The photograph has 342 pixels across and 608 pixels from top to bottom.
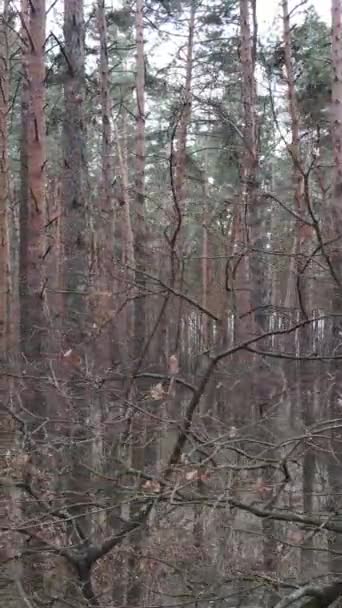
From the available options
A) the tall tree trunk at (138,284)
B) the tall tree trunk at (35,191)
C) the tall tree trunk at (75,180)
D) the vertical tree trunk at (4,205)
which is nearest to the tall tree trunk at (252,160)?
the tall tree trunk at (138,284)

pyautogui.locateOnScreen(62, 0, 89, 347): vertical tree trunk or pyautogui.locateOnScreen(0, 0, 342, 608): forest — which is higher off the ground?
pyautogui.locateOnScreen(62, 0, 89, 347): vertical tree trunk

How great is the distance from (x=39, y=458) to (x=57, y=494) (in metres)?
0.90

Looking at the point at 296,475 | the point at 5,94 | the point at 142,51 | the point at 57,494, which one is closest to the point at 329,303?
the point at 296,475

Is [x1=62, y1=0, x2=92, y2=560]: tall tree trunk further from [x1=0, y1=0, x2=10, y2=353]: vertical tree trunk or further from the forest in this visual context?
[x1=0, y1=0, x2=10, y2=353]: vertical tree trunk

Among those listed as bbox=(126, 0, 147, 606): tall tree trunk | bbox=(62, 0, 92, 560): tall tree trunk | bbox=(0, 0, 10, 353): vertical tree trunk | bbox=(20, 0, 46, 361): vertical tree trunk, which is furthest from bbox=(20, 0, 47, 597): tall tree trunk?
bbox=(0, 0, 10, 353): vertical tree trunk

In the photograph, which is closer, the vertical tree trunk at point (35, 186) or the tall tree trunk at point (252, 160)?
the vertical tree trunk at point (35, 186)

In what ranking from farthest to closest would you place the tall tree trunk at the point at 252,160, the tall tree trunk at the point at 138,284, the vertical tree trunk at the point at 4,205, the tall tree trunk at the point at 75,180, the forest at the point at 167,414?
1. the vertical tree trunk at the point at 4,205
2. the tall tree trunk at the point at 252,160
3. the tall tree trunk at the point at 75,180
4. the tall tree trunk at the point at 138,284
5. the forest at the point at 167,414

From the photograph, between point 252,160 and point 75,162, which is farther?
point 252,160

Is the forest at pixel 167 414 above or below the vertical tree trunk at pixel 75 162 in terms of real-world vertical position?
below

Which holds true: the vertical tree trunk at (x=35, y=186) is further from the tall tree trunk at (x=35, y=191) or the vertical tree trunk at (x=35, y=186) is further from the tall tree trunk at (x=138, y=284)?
the tall tree trunk at (x=138, y=284)

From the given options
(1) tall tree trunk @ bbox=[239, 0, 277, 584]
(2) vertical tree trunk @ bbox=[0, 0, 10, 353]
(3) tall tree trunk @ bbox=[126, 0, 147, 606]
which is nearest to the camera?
(3) tall tree trunk @ bbox=[126, 0, 147, 606]

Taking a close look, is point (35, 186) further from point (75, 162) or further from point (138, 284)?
point (138, 284)

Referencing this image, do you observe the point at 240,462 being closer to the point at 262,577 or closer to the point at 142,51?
the point at 262,577

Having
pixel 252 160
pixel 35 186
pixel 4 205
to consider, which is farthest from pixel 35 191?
pixel 4 205
